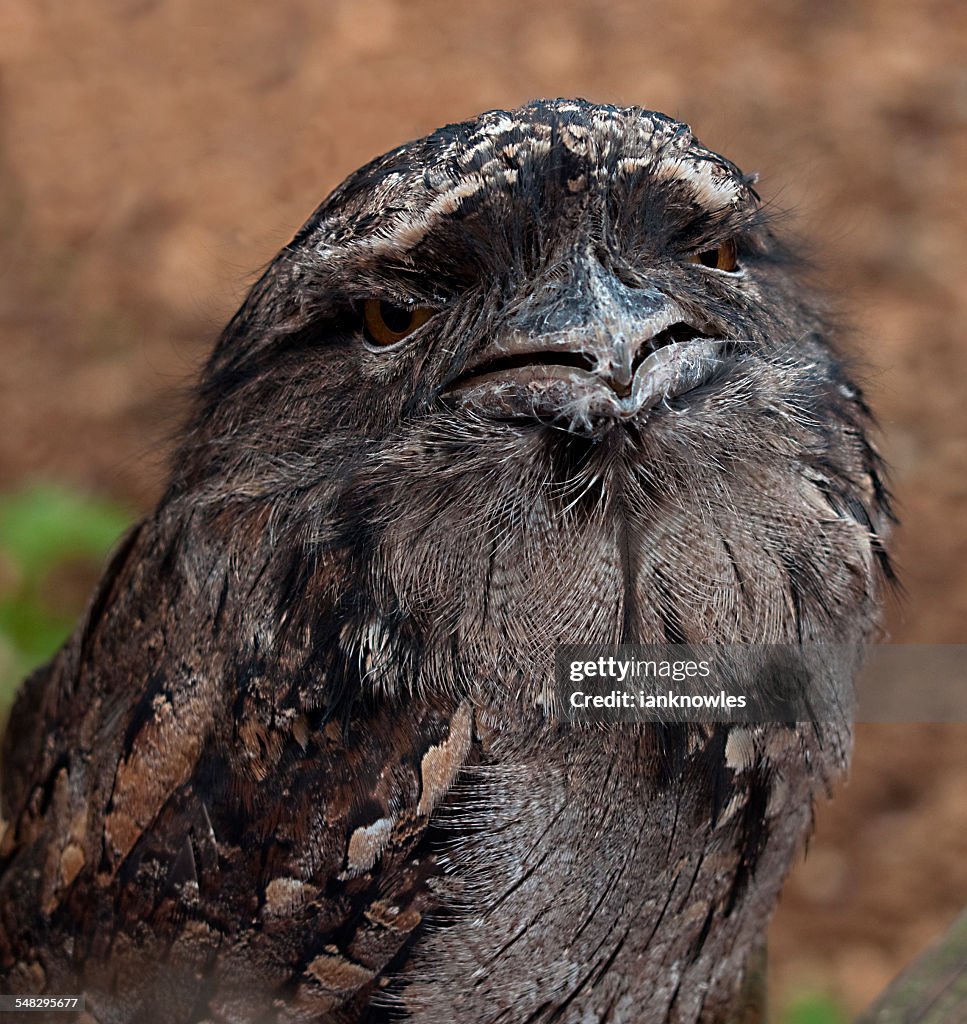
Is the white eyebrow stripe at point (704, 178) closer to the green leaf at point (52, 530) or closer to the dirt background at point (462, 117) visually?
the dirt background at point (462, 117)

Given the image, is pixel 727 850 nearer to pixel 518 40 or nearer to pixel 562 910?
pixel 562 910

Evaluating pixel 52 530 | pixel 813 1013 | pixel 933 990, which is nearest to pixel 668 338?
pixel 933 990

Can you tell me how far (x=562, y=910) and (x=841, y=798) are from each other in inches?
130

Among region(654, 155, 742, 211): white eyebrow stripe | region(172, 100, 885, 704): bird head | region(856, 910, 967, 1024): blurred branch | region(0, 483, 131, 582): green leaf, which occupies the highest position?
region(654, 155, 742, 211): white eyebrow stripe

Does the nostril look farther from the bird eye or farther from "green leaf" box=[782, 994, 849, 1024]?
"green leaf" box=[782, 994, 849, 1024]

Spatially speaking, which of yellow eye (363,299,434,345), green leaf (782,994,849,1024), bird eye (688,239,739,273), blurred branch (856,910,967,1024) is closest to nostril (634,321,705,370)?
bird eye (688,239,739,273)

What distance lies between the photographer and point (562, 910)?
6.52ft

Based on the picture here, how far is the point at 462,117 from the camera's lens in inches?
233

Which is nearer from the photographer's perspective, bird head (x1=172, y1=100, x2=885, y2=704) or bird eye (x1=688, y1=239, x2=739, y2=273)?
bird head (x1=172, y1=100, x2=885, y2=704)

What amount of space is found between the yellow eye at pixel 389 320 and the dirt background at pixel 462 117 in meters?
2.67

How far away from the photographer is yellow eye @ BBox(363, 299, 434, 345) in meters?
1.85

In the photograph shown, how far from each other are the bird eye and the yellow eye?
449mm

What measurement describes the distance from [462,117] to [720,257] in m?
4.28

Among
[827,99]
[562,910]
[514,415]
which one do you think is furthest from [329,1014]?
[827,99]
